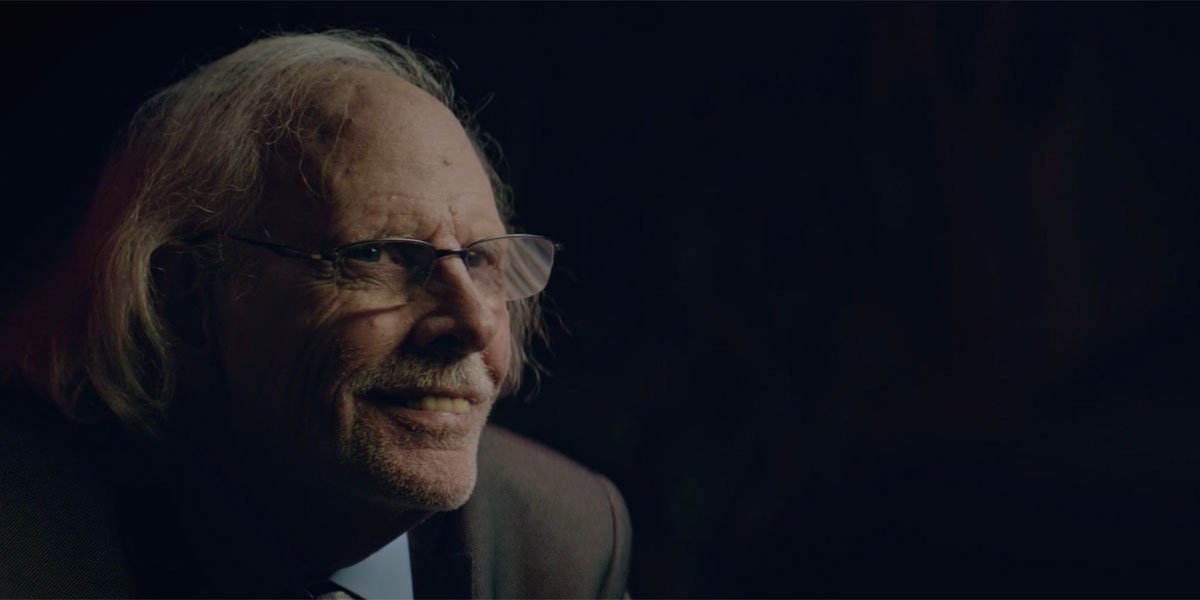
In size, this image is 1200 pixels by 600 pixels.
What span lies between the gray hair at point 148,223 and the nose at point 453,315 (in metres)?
0.37

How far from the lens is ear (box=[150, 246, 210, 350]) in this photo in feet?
6.17

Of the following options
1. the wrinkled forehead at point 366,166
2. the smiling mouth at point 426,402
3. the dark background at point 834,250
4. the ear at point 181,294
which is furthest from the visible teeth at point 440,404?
the dark background at point 834,250

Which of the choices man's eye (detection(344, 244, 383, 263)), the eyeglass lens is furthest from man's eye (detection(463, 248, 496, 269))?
man's eye (detection(344, 244, 383, 263))

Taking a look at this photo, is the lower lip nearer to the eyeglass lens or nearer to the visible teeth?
the visible teeth

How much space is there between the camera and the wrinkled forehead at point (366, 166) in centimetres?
179

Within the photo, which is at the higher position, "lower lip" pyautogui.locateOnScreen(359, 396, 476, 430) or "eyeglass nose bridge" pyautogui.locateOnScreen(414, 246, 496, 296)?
"eyeglass nose bridge" pyautogui.locateOnScreen(414, 246, 496, 296)

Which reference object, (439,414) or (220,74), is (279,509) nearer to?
(439,414)

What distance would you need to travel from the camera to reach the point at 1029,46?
2307 mm

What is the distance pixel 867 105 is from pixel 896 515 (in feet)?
3.16

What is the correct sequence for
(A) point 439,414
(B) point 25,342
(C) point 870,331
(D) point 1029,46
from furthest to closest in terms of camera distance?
(C) point 870,331 < (D) point 1029,46 < (B) point 25,342 < (A) point 439,414

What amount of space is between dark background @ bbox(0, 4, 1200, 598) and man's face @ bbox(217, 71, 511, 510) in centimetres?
62

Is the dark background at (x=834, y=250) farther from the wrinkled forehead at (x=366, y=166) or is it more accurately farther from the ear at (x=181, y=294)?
the wrinkled forehead at (x=366, y=166)

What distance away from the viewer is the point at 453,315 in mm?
1780

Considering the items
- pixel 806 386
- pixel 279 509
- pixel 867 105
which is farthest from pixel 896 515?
pixel 279 509
